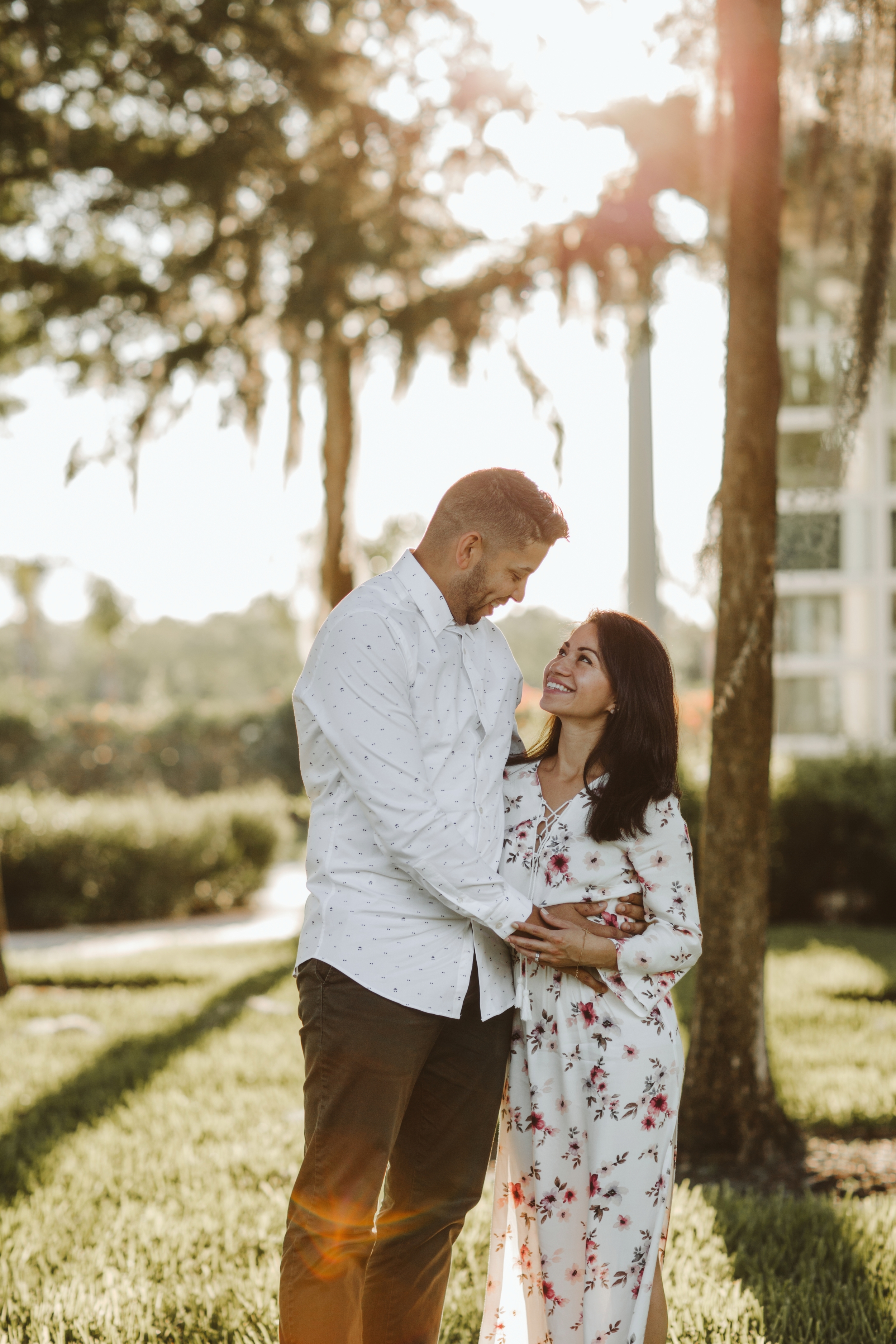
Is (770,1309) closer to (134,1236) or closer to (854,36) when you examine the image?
(134,1236)

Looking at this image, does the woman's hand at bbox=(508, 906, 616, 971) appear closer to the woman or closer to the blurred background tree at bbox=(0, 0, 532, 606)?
the woman

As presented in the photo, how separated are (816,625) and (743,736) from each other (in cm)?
2425

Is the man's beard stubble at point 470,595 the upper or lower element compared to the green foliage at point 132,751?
upper

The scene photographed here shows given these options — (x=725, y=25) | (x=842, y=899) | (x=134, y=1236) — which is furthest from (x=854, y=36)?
(x=842, y=899)

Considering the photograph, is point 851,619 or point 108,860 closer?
point 108,860

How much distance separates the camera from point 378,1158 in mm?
2227

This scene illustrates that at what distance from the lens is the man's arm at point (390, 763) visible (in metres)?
2.21

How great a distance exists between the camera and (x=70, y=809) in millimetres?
12562

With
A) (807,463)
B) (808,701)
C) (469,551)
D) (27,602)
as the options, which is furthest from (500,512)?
(27,602)

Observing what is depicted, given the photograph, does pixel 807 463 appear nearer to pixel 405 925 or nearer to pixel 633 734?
pixel 633 734

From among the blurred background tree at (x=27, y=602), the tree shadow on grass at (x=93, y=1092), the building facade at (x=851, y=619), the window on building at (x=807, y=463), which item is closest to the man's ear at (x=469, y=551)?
the window on building at (x=807, y=463)

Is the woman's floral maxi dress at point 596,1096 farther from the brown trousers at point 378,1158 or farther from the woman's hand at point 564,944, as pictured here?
the brown trousers at point 378,1158

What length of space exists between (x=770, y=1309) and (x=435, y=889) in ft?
5.72

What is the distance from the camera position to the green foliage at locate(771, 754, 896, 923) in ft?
36.6
